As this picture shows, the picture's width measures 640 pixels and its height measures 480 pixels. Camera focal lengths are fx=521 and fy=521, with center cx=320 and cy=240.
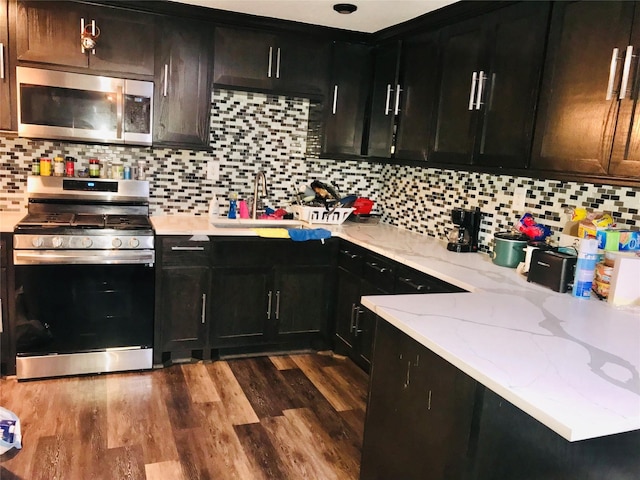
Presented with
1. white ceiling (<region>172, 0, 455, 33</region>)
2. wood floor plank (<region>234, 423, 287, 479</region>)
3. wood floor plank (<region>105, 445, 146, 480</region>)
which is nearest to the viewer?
wood floor plank (<region>105, 445, 146, 480</region>)

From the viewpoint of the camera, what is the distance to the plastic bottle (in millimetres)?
2162

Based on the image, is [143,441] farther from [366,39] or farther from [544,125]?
[366,39]

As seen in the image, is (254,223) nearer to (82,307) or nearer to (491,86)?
(82,307)

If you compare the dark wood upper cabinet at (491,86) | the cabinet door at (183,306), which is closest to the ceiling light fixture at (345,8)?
the dark wood upper cabinet at (491,86)

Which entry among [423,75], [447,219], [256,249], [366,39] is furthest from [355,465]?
[366,39]

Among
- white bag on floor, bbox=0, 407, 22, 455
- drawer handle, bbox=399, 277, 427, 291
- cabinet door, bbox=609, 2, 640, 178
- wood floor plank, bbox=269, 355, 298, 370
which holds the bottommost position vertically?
wood floor plank, bbox=269, 355, 298, 370

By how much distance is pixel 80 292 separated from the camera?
3.09 metres

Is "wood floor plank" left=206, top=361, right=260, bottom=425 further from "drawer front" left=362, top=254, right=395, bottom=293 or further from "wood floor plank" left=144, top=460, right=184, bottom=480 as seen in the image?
"drawer front" left=362, top=254, right=395, bottom=293

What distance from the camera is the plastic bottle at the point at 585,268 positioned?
216cm

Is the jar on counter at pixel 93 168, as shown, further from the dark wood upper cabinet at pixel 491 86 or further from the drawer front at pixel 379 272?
the dark wood upper cabinet at pixel 491 86

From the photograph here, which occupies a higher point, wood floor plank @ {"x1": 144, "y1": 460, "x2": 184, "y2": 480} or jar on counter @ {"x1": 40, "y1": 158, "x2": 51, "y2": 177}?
jar on counter @ {"x1": 40, "y1": 158, "x2": 51, "y2": 177}

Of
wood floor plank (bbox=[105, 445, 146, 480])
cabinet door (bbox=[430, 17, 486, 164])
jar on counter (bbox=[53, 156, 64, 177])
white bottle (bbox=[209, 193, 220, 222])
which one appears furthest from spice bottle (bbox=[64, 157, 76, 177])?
cabinet door (bbox=[430, 17, 486, 164])

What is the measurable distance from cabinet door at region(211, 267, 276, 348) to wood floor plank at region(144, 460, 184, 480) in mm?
1168

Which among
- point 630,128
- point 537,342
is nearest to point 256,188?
point 630,128
